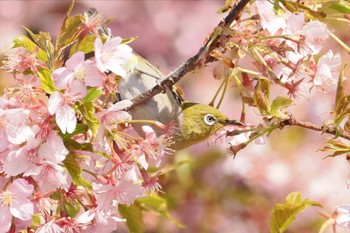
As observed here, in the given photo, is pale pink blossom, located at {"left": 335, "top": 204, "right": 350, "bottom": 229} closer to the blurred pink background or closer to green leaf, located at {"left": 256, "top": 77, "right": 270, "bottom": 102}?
green leaf, located at {"left": 256, "top": 77, "right": 270, "bottom": 102}

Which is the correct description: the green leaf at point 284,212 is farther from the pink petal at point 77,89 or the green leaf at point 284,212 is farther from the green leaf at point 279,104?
the pink petal at point 77,89

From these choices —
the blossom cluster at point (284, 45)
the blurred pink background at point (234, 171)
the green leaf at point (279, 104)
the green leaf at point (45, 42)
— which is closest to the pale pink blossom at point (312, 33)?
the blossom cluster at point (284, 45)

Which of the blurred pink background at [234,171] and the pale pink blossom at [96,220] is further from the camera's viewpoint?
the blurred pink background at [234,171]

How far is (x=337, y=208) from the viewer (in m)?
1.44

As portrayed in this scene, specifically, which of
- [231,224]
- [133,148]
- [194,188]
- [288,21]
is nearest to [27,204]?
[133,148]

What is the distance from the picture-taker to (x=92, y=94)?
125 centimetres

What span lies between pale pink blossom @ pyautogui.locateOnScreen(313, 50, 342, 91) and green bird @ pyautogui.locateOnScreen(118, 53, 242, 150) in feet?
0.58

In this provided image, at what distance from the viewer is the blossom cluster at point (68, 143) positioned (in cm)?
122

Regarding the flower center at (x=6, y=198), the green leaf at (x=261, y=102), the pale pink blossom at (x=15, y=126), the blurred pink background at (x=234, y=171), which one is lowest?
the blurred pink background at (x=234, y=171)

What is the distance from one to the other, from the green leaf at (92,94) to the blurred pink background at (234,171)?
4.63ft

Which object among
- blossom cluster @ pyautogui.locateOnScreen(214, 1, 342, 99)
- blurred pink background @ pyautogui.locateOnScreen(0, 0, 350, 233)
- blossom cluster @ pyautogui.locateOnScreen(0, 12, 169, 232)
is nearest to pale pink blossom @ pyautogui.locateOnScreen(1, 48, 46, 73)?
blossom cluster @ pyautogui.locateOnScreen(0, 12, 169, 232)

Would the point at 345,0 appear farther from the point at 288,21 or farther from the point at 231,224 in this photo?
the point at 231,224

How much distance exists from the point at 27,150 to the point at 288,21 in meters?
0.49

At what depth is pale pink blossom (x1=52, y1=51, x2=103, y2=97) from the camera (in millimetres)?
1233
